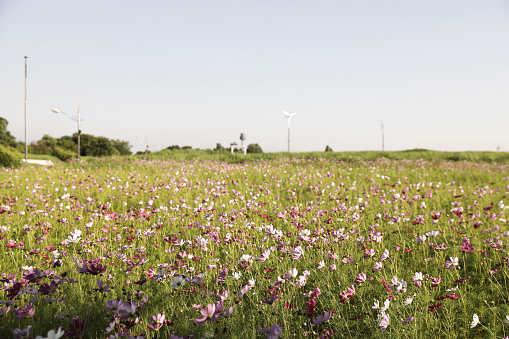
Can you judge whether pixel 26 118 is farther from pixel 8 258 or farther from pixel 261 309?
pixel 261 309

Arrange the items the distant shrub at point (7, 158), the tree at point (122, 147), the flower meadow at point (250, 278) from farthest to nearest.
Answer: the tree at point (122, 147)
the distant shrub at point (7, 158)
the flower meadow at point (250, 278)

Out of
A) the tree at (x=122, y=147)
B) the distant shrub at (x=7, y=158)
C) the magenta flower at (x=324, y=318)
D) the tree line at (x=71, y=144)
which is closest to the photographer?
the magenta flower at (x=324, y=318)

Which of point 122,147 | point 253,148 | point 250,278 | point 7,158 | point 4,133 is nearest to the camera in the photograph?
point 250,278

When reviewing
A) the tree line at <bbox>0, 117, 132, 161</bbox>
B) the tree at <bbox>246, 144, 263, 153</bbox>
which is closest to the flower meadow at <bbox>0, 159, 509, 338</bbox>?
the tree at <bbox>246, 144, 263, 153</bbox>

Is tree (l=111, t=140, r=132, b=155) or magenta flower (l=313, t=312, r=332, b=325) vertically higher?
tree (l=111, t=140, r=132, b=155)

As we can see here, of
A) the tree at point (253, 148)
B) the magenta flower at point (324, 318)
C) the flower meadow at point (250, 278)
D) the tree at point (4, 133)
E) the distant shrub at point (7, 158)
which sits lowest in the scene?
the flower meadow at point (250, 278)

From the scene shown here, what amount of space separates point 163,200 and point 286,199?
11.1ft

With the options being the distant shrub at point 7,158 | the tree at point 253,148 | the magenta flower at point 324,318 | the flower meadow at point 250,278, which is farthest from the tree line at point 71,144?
the magenta flower at point 324,318

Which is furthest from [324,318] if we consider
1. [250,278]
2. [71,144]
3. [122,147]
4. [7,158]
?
[122,147]

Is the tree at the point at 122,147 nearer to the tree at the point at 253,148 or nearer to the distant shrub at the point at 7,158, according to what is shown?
the tree at the point at 253,148

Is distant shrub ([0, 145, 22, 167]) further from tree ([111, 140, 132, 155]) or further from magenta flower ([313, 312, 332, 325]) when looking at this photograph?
tree ([111, 140, 132, 155])

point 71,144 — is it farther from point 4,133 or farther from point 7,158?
point 7,158

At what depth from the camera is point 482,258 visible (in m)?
4.33

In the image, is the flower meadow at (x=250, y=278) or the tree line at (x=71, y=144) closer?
the flower meadow at (x=250, y=278)
